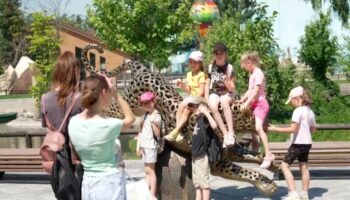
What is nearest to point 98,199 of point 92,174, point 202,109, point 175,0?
point 92,174

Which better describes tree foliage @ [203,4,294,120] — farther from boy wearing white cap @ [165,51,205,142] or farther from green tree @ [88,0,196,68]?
boy wearing white cap @ [165,51,205,142]

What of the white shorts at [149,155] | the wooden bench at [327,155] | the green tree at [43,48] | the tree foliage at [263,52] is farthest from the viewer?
the green tree at [43,48]

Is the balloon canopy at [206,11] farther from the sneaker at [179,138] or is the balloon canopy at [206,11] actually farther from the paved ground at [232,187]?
the sneaker at [179,138]

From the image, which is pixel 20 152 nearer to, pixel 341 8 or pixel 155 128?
pixel 155 128

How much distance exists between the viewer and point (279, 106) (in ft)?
82.8

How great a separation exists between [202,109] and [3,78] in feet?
144

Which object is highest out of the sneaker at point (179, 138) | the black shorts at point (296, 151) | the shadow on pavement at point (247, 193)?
the sneaker at point (179, 138)

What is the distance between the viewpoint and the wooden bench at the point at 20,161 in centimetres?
1018

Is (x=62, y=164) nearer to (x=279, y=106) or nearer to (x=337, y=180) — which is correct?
(x=337, y=180)

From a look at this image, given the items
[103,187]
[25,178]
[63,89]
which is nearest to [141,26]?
[25,178]

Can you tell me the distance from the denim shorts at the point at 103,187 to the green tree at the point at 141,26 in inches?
920

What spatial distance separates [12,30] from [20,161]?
162ft

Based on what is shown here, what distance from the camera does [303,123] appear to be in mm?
7668

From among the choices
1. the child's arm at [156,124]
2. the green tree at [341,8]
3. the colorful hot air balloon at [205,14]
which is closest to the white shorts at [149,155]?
the child's arm at [156,124]
